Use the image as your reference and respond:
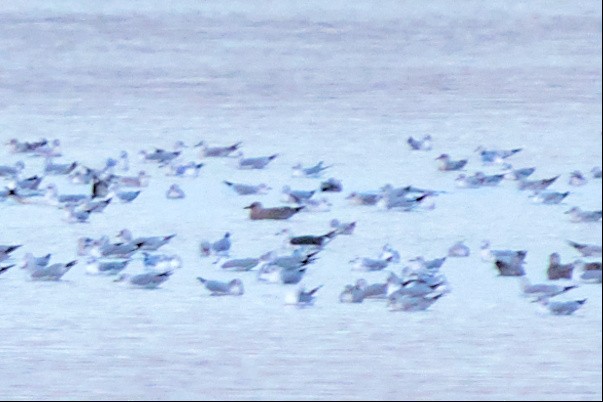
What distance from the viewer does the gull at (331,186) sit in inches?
155

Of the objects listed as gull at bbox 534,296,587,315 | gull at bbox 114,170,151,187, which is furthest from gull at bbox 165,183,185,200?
gull at bbox 534,296,587,315

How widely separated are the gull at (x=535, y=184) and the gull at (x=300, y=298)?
3.82 ft

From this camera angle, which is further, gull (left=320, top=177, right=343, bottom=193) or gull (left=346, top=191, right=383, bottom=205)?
gull (left=320, top=177, right=343, bottom=193)

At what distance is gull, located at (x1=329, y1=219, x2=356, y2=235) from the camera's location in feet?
11.4

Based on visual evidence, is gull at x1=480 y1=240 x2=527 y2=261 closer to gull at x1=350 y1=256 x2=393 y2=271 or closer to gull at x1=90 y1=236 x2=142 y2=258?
gull at x1=350 y1=256 x2=393 y2=271

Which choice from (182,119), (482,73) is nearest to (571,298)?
(182,119)

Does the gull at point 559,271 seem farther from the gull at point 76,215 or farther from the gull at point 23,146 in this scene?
the gull at point 23,146

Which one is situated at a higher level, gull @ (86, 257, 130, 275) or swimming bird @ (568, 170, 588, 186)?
swimming bird @ (568, 170, 588, 186)

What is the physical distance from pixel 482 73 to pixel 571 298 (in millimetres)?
3423

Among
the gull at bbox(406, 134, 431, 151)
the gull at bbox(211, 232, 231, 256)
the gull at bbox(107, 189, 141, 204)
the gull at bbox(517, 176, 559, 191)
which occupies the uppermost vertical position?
the gull at bbox(406, 134, 431, 151)

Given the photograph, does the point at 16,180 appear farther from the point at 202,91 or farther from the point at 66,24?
the point at 66,24

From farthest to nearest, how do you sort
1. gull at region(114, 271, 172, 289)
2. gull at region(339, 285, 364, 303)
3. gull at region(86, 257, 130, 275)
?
gull at region(86, 257, 130, 275)
gull at region(114, 271, 172, 289)
gull at region(339, 285, 364, 303)

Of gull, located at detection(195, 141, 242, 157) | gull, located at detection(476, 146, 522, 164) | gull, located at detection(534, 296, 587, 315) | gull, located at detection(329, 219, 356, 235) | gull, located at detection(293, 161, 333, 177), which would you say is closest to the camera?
gull, located at detection(534, 296, 587, 315)

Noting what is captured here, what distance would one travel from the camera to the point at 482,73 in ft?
20.6
